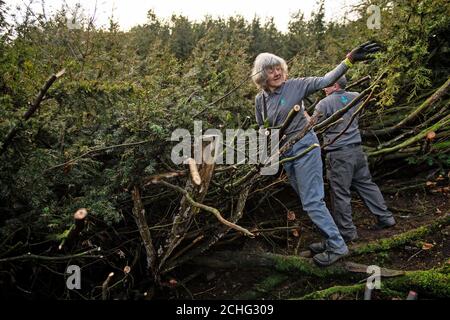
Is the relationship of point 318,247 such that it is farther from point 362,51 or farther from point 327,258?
point 362,51

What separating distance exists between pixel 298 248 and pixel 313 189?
102 centimetres

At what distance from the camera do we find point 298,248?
3990 mm

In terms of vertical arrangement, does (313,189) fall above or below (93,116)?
below

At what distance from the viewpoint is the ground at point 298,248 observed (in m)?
3.42

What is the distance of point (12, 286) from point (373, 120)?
4.72 meters

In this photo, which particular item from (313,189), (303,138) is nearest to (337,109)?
(303,138)

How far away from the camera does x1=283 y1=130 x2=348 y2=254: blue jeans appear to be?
10.5 ft

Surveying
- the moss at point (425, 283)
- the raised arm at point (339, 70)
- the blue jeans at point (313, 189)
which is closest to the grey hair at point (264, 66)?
the raised arm at point (339, 70)

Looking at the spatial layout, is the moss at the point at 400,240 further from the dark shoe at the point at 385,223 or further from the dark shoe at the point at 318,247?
the dark shoe at the point at 385,223

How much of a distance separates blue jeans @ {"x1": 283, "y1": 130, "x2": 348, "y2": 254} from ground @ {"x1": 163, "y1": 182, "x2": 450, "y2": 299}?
375mm

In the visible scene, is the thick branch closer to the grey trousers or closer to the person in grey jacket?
the person in grey jacket

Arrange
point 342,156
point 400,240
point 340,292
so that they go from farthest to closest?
1. point 342,156
2. point 400,240
3. point 340,292

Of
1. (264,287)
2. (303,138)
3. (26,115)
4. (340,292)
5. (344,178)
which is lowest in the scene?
(264,287)

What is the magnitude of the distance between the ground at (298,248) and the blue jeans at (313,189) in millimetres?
375
